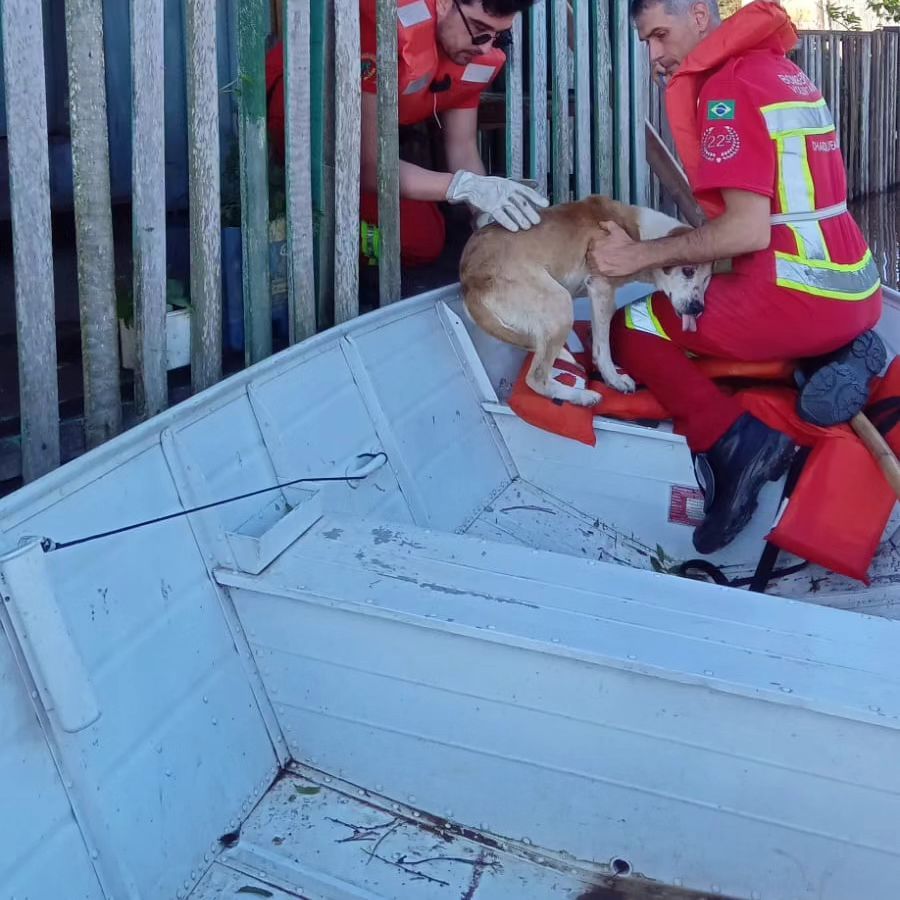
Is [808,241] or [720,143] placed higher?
[720,143]

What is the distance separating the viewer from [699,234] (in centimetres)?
360

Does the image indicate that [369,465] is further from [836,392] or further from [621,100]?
[621,100]

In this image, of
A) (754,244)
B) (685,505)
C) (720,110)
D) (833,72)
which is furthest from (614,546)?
(833,72)

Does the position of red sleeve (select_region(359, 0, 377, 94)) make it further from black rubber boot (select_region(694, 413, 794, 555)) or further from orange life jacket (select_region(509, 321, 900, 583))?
black rubber boot (select_region(694, 413, 794, 555))

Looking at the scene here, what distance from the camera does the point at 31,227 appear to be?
264 centimetres

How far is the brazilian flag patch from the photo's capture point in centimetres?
340

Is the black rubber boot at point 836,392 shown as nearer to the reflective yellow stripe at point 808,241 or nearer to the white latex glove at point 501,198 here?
the reflective yellow stripe at point 808,241

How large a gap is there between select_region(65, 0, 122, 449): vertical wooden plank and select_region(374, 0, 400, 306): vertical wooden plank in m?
1.20

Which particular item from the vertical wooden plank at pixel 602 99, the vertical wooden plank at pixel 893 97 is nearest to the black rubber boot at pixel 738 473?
the vertical wooden plank at pixel 602 99

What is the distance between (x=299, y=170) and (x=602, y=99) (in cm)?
257

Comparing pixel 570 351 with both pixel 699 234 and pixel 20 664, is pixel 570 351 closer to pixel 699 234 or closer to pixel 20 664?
pixel 699 234

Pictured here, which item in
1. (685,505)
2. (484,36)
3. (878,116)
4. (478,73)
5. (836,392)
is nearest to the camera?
(836,392)

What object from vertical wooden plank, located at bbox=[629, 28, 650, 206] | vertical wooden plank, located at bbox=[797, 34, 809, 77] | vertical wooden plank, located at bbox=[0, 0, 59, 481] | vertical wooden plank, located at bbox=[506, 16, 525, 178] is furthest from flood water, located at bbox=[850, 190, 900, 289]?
vertical wooden plank, located at bbox=[0, 0, 59, 481]

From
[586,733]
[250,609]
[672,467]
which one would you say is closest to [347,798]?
[250,609]
